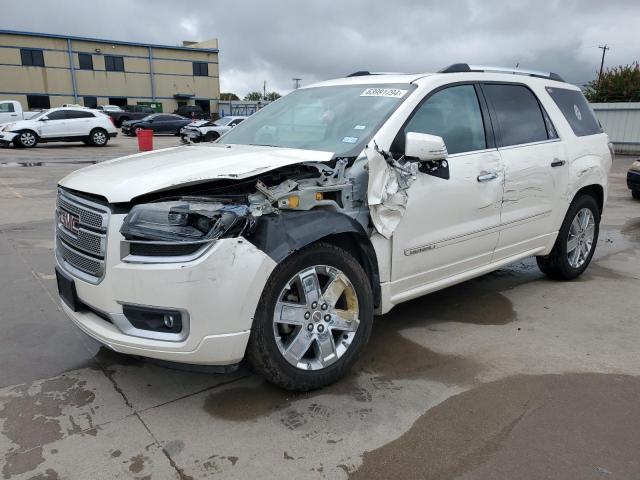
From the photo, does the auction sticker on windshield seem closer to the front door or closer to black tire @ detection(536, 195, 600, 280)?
the front door

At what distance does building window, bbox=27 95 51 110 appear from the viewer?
160 feet

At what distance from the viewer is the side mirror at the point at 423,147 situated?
10.6 ft

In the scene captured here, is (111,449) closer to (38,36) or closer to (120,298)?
(120,298)

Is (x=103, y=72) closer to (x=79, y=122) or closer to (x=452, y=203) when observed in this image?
(x=79, y=122)

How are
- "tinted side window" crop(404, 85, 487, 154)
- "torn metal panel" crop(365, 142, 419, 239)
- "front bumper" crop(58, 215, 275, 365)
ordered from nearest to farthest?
"front bumper" crop(58, 215, 275, 365) → "torn metal panel" crop(365, 142, 419, 239) → "tinted side window" crop(404, 85, 487, 154)

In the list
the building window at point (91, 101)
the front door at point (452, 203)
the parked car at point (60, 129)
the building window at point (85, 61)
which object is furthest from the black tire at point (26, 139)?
the building window at point (85, 61)

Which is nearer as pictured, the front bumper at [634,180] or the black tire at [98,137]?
the front bumper at [634,180]

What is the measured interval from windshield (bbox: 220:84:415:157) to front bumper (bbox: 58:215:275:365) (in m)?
1.08

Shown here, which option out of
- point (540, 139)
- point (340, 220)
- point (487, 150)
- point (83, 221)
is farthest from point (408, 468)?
point (540, 139)

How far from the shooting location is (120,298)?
2.73 meters

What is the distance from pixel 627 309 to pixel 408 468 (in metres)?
3.09

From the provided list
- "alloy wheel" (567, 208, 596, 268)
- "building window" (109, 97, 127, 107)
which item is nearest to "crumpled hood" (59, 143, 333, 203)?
"alloy wheel" (567, 208, 596, 268)

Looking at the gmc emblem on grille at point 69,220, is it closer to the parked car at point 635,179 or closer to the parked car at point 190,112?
the parked car at point 635,179

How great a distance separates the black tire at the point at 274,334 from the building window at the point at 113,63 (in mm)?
55519
